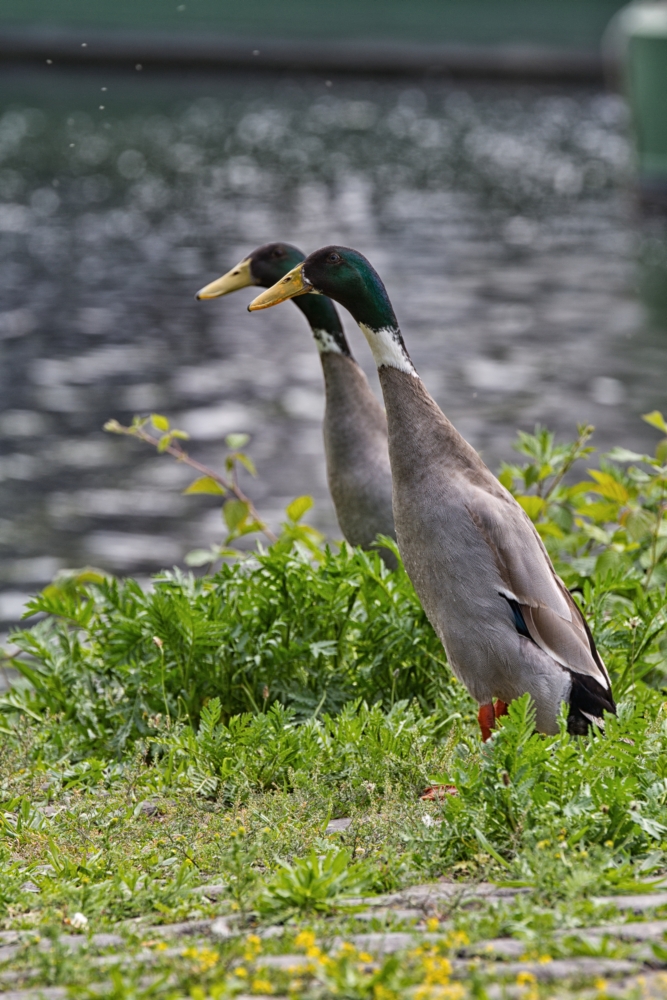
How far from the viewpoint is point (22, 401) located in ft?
37.8

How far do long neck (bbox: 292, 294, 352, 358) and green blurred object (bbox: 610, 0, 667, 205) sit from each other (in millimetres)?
14410

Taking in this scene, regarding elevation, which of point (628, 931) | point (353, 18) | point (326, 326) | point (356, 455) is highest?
point (353, 18)

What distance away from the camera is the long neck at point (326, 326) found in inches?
203

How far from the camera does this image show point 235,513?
5.46m

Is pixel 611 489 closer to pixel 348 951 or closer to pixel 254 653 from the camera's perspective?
pixel 254 653

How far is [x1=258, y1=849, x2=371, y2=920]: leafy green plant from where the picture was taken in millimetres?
2826

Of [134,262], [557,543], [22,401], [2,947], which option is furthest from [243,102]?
[2,947]

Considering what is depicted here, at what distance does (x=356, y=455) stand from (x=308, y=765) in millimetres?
1561

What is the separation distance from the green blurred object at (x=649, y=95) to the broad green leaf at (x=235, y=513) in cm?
1461

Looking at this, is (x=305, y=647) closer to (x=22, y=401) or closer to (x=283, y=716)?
(x=283, y=716)

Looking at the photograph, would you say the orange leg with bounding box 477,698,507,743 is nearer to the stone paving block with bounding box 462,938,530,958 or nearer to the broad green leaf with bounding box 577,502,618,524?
the stone paving block with bounding box 462,938,530,958

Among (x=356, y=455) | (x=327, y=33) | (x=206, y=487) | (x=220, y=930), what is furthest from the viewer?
(x=327, y=33)

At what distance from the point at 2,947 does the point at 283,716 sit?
134 centimetres

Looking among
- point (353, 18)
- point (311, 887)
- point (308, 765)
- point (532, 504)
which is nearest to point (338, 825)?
point (308, 765)
